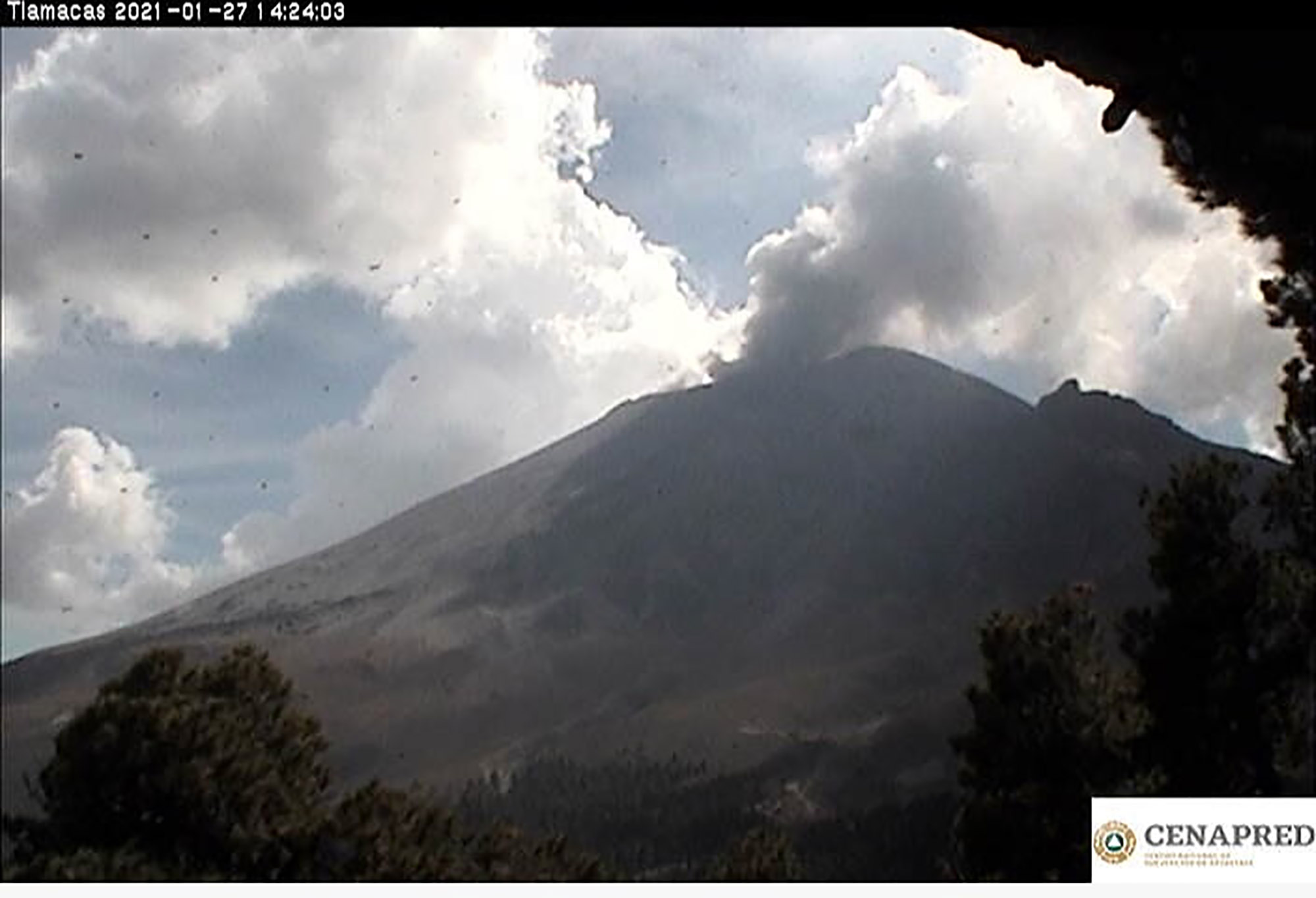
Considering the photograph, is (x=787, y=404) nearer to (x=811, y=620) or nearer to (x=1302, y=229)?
(x=811, y=620)

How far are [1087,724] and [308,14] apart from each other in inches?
390

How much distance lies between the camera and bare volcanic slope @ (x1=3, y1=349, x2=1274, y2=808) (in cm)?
10044

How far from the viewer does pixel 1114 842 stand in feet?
26.9

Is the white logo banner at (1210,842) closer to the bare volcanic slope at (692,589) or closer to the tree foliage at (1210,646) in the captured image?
the tree foliage at (1210,646)

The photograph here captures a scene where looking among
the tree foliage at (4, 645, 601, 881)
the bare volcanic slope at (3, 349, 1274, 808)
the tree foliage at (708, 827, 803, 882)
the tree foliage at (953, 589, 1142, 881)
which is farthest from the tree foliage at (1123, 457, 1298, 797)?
the bare volcanic slope at (3, 349, 1274, 808)

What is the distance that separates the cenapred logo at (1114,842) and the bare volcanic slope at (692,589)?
7576 cm

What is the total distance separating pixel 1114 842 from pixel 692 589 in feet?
394

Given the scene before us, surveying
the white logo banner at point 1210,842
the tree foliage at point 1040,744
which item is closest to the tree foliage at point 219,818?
the white logo banner at point 1210,842

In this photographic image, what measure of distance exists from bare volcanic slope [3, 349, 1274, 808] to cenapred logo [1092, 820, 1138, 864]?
75764 mm

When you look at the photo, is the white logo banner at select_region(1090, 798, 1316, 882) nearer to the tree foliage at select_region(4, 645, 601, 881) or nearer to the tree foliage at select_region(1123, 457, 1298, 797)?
the tree foliage at select_region(4, 645, 601, 881)

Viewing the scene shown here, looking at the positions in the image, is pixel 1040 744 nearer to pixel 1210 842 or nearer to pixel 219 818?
pixel 1210 842

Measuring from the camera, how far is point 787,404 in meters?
176

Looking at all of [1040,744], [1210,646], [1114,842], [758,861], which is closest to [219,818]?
[758,861]

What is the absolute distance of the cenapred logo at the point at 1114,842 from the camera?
804cm
